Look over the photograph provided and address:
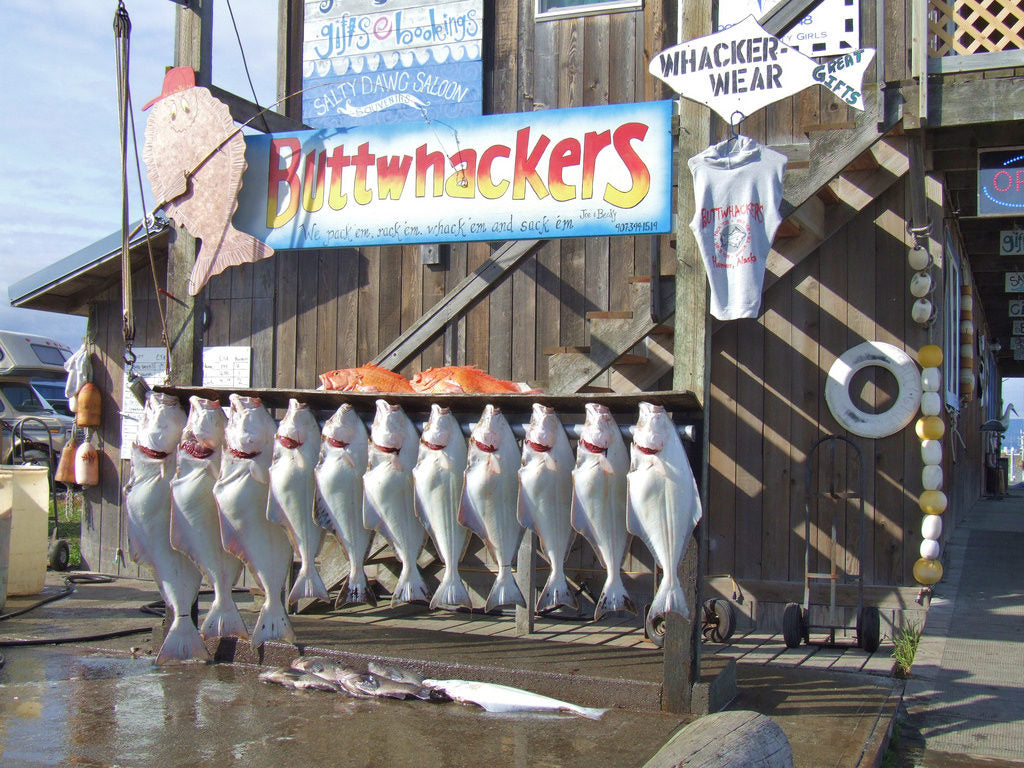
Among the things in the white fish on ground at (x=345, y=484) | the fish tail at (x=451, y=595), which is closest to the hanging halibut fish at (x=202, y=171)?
the white fish on ground at (x=345, y=484)

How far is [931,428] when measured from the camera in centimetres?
664

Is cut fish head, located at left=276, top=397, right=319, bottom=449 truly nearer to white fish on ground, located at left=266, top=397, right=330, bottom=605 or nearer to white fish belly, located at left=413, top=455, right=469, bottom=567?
white fish on ground, located at left=266, top=397, right=330, bottom=605

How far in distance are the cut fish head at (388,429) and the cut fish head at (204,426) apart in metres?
0.91

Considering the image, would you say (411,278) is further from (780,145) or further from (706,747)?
(706,747)

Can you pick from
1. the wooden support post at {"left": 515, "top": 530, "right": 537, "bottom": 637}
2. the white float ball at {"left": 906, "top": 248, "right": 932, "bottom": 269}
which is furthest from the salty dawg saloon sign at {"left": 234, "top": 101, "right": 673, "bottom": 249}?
the white float ball at {"left": 906, "top": 248, "right": 932, "bottom": 269}

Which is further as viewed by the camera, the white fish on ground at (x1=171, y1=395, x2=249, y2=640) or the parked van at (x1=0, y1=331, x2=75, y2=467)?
the parked van at (x1=0, y1=331, x2=75, y2=467)

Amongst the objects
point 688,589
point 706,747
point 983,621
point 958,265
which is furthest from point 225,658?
point 958,265

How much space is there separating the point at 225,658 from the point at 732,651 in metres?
3.25

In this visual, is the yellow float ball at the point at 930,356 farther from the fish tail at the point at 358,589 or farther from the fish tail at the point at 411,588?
the fish tail at the point at 358,589

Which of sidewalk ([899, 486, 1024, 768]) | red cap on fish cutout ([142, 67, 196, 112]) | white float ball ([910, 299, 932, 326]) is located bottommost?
sidewalk ([899, 486, 1024, 768])

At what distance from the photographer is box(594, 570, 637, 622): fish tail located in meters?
4.20

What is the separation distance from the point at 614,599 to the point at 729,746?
101cm

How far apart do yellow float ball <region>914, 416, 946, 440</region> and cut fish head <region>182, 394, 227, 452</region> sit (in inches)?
187

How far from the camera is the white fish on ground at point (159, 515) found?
4965mm
